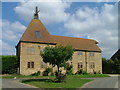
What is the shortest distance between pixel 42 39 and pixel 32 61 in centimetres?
514

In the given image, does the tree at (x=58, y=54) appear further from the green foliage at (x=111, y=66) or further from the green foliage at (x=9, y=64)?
the green foliage at (x=111, y=66)

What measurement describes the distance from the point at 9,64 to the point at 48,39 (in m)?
9.67

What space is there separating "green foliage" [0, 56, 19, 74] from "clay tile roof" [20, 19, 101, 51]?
448 centimetres

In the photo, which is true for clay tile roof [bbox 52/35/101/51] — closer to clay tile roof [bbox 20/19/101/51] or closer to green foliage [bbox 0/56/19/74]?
clay tile roof [bbox 20/19/101/51]

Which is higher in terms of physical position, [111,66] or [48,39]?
[48,39]

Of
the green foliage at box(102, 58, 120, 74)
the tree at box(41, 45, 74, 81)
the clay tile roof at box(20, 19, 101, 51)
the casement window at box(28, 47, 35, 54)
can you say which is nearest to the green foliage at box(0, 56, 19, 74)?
the casement window at box(28, 47, 35, 54)

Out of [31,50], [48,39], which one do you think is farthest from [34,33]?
[31,50]

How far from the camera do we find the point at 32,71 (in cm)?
3541

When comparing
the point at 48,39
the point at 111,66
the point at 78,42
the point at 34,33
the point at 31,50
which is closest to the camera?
the point at 31,50

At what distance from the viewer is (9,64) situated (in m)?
34.2

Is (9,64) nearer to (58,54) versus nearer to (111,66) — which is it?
(58,54)

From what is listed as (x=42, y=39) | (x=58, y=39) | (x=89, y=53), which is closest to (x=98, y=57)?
(x=89, y=53)

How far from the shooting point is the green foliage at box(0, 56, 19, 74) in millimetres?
33969

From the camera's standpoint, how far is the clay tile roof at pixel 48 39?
36434 millimetres
